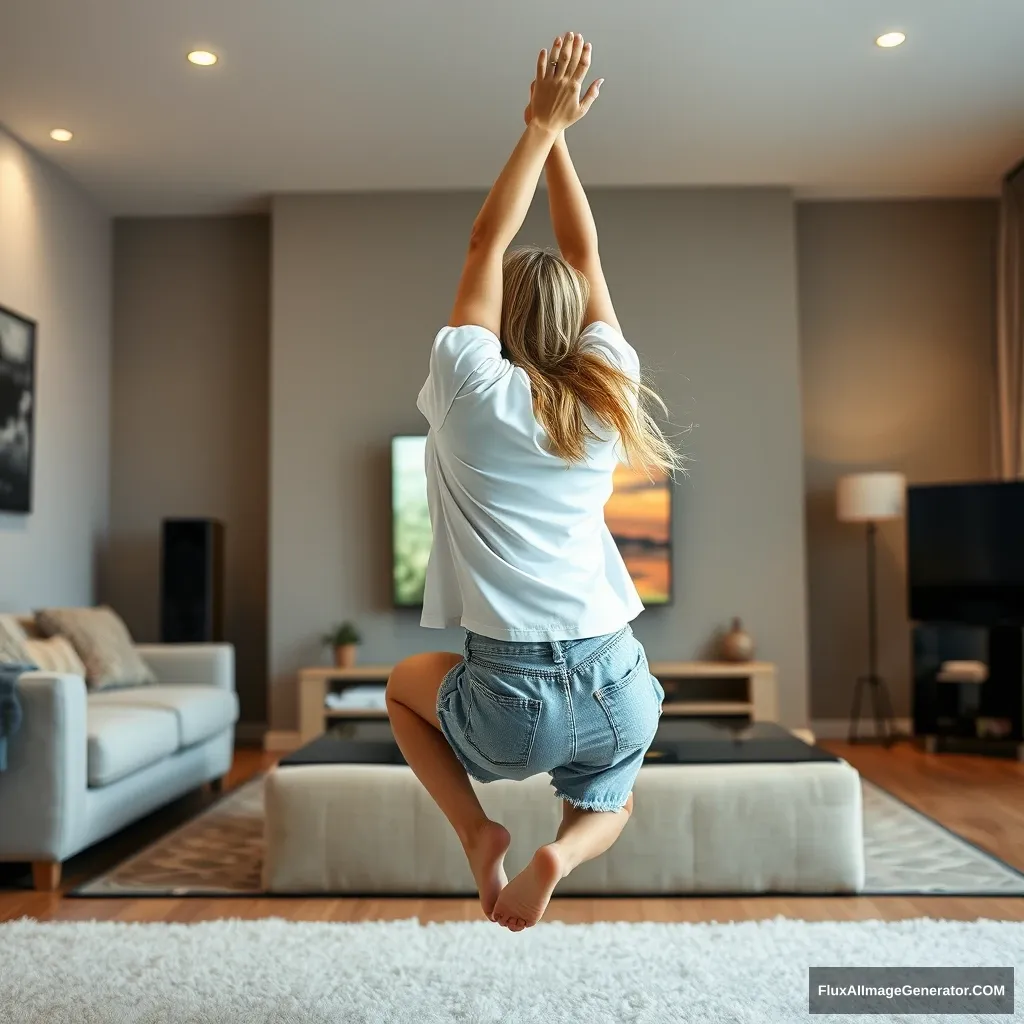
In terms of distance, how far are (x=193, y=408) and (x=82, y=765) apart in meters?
3.52

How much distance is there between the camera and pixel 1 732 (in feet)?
11.2

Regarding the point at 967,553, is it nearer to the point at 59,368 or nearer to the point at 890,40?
the point at 890,40

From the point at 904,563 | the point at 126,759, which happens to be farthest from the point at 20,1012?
the point at 904,563

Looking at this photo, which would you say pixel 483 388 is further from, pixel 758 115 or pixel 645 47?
pixel 758 115

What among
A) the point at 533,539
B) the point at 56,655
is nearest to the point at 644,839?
the point at 533,539

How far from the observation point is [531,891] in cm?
169

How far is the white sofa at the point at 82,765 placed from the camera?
11.3 ft

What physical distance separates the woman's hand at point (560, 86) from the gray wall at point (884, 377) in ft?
16.8

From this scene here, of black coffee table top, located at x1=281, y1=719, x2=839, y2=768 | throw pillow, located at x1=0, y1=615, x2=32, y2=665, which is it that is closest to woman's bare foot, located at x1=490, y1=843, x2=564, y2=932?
black coffee table top, located at x1=281, y1=719, x2=839, y2=768

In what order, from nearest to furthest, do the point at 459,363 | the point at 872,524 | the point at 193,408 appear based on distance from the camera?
the point at 459,363 < the point at 872,524 < the point at 193,408

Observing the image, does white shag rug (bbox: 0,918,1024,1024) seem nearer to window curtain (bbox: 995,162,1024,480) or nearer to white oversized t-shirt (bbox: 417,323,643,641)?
white oversized t-shirt (bbox: 417,323,643,641)

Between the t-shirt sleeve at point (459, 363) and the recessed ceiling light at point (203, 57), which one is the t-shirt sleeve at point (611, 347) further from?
the recessed ceiling light at point (203, 57)

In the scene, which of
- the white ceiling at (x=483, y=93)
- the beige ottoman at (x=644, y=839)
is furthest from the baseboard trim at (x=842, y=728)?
the beige ottoman at (x=644, y=839)

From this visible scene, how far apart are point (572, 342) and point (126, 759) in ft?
8.89
